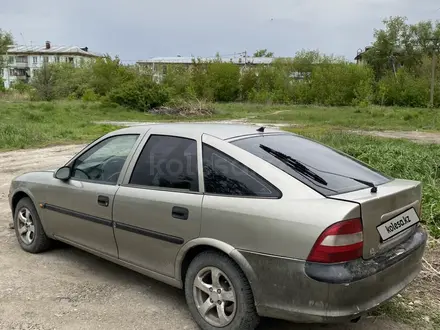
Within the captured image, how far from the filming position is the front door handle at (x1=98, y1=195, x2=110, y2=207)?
384 cm

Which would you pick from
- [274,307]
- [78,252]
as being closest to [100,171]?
[78,252]

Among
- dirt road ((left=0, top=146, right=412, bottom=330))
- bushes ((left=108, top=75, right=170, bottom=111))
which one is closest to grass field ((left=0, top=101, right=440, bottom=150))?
bushes ((left=108, top=75, right=170, bottom=111))

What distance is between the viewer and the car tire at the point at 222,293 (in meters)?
2.94

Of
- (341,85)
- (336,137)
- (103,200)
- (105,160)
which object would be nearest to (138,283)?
(103,200)

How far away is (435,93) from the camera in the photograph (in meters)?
47.6

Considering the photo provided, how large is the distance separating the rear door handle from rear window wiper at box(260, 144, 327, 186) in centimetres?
76

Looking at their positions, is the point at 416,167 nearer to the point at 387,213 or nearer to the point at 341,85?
the point at 387,213

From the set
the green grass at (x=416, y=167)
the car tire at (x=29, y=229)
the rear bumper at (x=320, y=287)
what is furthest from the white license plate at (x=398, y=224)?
the car tire at (x=29, y=229)

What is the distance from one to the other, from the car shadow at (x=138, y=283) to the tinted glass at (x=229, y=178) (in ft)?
3.39

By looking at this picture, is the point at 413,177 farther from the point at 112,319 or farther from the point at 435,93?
the point at 435,93

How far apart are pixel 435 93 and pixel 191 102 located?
28.5 meters

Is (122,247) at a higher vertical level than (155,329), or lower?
higher

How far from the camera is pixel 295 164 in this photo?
324 cm

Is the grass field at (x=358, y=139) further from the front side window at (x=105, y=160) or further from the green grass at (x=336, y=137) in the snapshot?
the front side window at (x=105, y=160)
